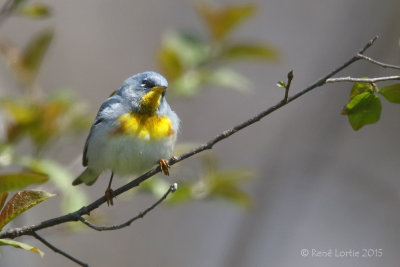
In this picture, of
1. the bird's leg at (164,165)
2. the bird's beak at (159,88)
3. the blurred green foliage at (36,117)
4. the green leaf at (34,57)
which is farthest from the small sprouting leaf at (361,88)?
the green leaf at (34,57)

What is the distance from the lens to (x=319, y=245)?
5.67 metres

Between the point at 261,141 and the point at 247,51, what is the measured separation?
285 centimetres

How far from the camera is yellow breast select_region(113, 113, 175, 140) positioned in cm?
282

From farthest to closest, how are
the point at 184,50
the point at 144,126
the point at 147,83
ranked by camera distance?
the point at 184,50, the point at 147,83, the point at 144,126

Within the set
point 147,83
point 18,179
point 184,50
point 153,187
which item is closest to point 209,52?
point 184,50

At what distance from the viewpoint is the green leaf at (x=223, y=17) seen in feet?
10.5

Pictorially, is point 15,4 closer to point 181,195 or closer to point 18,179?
point 18,179

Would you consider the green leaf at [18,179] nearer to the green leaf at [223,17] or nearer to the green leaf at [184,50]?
the green leaf at [184,50]

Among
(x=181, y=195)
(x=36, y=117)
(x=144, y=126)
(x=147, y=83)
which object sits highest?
(x=147, y=83)

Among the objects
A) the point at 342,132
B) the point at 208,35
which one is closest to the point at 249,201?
the point at 208,35

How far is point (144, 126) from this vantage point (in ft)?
9.36

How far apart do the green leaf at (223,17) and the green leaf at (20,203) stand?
169cm

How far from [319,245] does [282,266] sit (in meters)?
0.42

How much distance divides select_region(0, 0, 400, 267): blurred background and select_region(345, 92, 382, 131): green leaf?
301 cm
